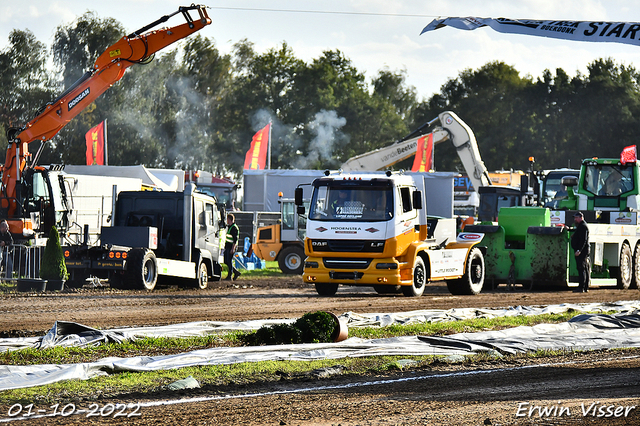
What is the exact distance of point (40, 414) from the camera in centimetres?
618

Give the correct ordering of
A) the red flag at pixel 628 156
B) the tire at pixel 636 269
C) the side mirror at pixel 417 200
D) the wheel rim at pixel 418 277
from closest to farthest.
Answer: the side mirror at pixel 417 200 < the wheel rim at pixel 418 277 < the tire at pixel 636 269 < the red flag at pixel 628 156

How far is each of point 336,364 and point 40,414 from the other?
11.0 ft

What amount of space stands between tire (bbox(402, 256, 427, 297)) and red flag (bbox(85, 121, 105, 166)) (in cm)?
2504

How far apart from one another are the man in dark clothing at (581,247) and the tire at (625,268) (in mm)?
1991

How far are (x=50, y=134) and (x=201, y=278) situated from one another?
7.24 m

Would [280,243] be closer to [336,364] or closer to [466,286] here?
[466,286]

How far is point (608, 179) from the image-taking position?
22.3 m

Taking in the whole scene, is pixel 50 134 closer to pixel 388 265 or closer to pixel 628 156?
pixel 388 265

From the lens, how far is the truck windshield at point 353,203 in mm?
17078

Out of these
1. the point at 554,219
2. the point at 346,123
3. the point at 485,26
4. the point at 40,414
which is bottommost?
the point at 40,414

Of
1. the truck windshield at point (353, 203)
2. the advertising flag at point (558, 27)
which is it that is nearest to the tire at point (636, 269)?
the truck windshield at point (353, 203)

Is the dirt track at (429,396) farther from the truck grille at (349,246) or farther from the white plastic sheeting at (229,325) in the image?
the truck grille at (349,246)

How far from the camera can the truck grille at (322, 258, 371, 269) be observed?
17219mm

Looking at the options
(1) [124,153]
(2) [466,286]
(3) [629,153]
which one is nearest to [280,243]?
(2) [466,286]
